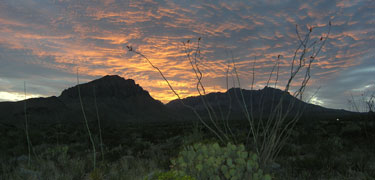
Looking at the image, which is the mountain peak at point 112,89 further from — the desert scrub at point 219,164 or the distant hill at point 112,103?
the desert scrub at point 219,164

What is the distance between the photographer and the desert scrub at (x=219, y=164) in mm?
3348

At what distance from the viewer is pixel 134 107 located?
535ft

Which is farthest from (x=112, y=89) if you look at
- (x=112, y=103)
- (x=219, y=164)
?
(x=219, y=164)

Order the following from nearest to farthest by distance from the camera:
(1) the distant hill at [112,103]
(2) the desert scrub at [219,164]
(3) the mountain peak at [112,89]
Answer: (2) the desert scrub at [219,164], (1) the distant hill at [112,103], (3) the mountain peak at [112,89]

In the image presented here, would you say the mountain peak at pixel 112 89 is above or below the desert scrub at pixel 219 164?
above

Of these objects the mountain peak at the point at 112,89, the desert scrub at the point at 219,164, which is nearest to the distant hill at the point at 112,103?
the mountain peak at the point at 112,89

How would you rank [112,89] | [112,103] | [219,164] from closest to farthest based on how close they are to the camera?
[219,164], [112,103], [112,89]

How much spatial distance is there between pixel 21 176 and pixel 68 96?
6739 inches

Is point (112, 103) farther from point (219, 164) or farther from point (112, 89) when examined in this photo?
point (219, 164)

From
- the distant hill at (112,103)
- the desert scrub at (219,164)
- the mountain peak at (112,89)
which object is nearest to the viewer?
the desert scrub at (219,164)

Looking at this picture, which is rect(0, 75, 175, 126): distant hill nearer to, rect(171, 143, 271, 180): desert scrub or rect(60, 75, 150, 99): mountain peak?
rect(60, 75, 150, 99): mountain peak

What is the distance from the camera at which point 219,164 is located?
136 inches

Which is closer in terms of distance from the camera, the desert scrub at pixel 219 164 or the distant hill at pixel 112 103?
the desert scrub at pixel 219 164

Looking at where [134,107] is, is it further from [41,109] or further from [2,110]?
[2,110]
